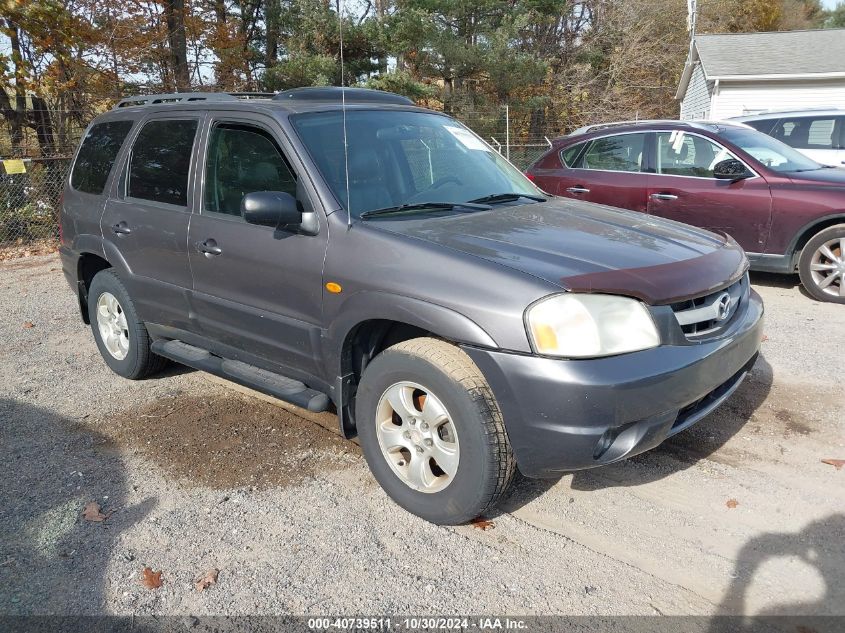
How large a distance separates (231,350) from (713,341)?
2624 millimetres

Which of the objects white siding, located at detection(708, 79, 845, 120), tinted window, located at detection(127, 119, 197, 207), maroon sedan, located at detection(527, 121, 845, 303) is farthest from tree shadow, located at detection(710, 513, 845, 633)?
white siding, located at detection(708, 79, 845, 120)

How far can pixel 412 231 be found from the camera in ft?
10.3

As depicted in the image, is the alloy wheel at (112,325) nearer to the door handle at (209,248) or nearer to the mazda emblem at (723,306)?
the door handle at (209,248)

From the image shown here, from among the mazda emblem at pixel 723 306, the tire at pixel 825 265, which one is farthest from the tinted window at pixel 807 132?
the mazda emblem at pixel 723 306

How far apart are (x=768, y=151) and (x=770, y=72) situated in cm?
1744

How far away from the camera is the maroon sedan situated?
6539 millimetres

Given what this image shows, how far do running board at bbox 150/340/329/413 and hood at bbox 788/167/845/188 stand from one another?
18.2ft

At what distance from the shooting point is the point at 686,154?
7.29 m

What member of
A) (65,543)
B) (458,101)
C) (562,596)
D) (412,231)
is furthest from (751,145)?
(458,101)

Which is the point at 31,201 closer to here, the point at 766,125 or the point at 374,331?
the point at 374,331

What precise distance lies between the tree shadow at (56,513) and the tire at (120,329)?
63 centimetres

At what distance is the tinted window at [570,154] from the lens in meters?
7.97

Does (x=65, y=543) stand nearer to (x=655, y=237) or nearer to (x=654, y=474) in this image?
(x=654, y=474)

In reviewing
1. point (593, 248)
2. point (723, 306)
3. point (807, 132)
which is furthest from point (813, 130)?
point (593, 248)
